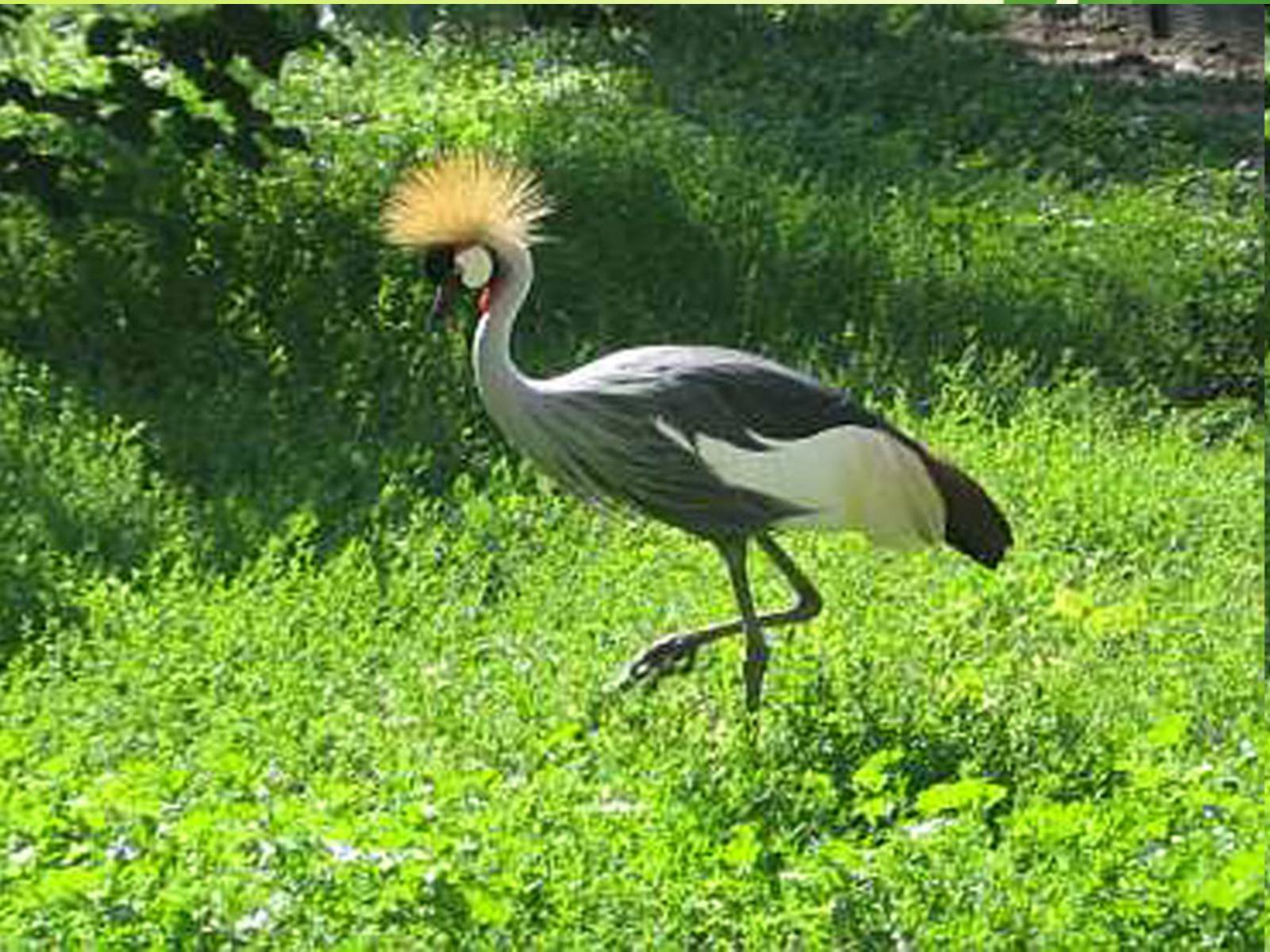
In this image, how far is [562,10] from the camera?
15859 millimetres

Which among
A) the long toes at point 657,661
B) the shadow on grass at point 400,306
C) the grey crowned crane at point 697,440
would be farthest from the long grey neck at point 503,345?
the shadow on grass at point 400,306

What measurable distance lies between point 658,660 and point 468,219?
43.7 inches

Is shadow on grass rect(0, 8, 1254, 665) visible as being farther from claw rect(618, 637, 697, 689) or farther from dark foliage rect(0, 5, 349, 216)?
claw rect(618, 637, 697, 689)

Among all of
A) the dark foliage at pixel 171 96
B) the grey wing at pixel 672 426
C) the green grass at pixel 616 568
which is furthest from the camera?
the dark foliage at pixel 171 96

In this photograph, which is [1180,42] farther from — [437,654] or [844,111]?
[437,654]

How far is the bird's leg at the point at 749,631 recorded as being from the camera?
22.7 feet

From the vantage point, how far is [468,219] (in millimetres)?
7141

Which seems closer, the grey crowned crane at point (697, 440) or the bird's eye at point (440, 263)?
the grey crowned crane at point (697, 440)

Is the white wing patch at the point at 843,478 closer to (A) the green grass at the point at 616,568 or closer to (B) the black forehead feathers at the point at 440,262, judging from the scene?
(A) the green grass at the point at 616,568

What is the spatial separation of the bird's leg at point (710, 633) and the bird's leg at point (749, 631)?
0.04 m

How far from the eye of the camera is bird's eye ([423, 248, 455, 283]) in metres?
7.23

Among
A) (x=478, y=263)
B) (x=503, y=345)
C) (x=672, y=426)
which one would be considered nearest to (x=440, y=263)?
(x=478, y=263)

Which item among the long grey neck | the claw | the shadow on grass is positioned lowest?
the claw

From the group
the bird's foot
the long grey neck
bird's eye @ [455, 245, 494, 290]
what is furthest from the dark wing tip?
bird's eye @ [455, 245, 494, 290]
